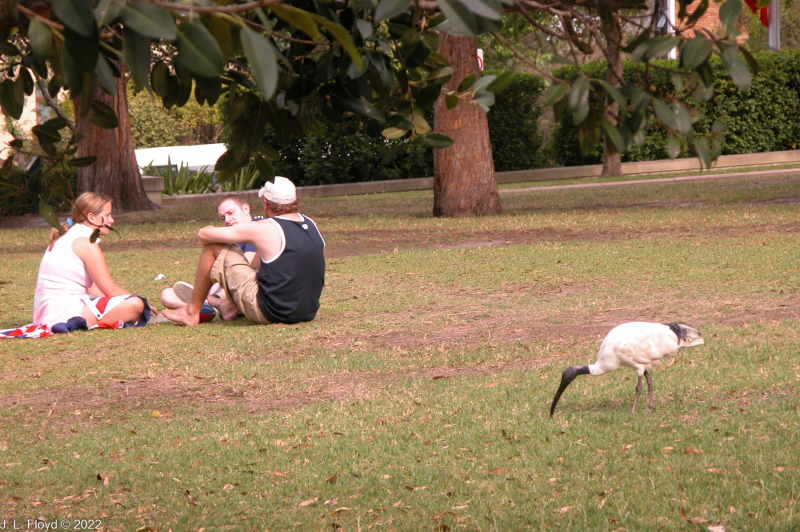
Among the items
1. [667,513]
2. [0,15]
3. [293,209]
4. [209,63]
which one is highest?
[0,15]

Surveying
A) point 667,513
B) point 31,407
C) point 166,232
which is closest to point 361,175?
point 166,232

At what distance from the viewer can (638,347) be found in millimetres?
4520

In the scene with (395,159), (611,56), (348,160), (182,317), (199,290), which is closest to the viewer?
(611,56)

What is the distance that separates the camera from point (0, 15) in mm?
2240

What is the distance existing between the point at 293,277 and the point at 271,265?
0.20 metres

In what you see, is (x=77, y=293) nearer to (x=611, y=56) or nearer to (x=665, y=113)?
(x=611, y=56)

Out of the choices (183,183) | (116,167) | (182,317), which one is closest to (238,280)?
(182,317)

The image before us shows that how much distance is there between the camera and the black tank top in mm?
7613

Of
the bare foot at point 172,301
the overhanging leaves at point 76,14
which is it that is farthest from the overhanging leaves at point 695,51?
the bare foot at point 172,301

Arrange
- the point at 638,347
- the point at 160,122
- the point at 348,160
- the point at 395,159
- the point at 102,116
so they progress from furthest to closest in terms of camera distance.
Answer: the point at 160,122 → the point at 395,159 → the point at 348,160 → the point at 638,347 → the point at 102,116

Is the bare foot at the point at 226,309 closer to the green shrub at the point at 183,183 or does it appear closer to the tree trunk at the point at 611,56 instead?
the tree trunk at the point at 611,56

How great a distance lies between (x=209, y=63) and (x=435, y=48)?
0.98 meters

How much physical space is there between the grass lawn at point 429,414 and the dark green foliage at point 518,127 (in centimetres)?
1932

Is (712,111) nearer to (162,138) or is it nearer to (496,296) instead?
(496,296)
